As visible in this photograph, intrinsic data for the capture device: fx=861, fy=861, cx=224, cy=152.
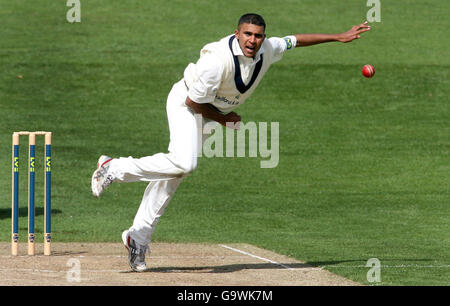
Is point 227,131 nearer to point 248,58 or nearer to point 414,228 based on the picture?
point 414,228

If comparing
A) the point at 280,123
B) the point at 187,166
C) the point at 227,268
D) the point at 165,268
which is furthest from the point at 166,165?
the point at 280,123

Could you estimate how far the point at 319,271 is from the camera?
791cm

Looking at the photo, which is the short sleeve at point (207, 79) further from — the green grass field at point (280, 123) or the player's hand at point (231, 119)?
the green grass field at point (280, 123)

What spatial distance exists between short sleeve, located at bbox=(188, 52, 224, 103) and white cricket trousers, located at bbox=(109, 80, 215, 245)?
264mm

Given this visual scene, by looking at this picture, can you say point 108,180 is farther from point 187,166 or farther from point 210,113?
point 210,113

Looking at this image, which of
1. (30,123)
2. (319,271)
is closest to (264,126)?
(30,123)

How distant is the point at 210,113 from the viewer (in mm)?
7613

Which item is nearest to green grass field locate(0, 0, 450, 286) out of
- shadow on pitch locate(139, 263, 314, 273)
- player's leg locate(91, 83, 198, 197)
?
shadow on pitch locate(139, 263, 314, 273)

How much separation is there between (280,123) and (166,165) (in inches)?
436

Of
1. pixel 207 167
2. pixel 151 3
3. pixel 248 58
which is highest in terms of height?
pixel 151 3

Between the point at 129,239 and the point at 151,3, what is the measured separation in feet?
64.4

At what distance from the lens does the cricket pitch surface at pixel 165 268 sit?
7.15 meters

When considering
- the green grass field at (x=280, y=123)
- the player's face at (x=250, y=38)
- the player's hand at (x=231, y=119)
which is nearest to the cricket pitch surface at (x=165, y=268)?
the green grass field at (x=280, y=123)

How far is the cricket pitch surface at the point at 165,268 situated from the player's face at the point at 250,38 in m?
1.96
